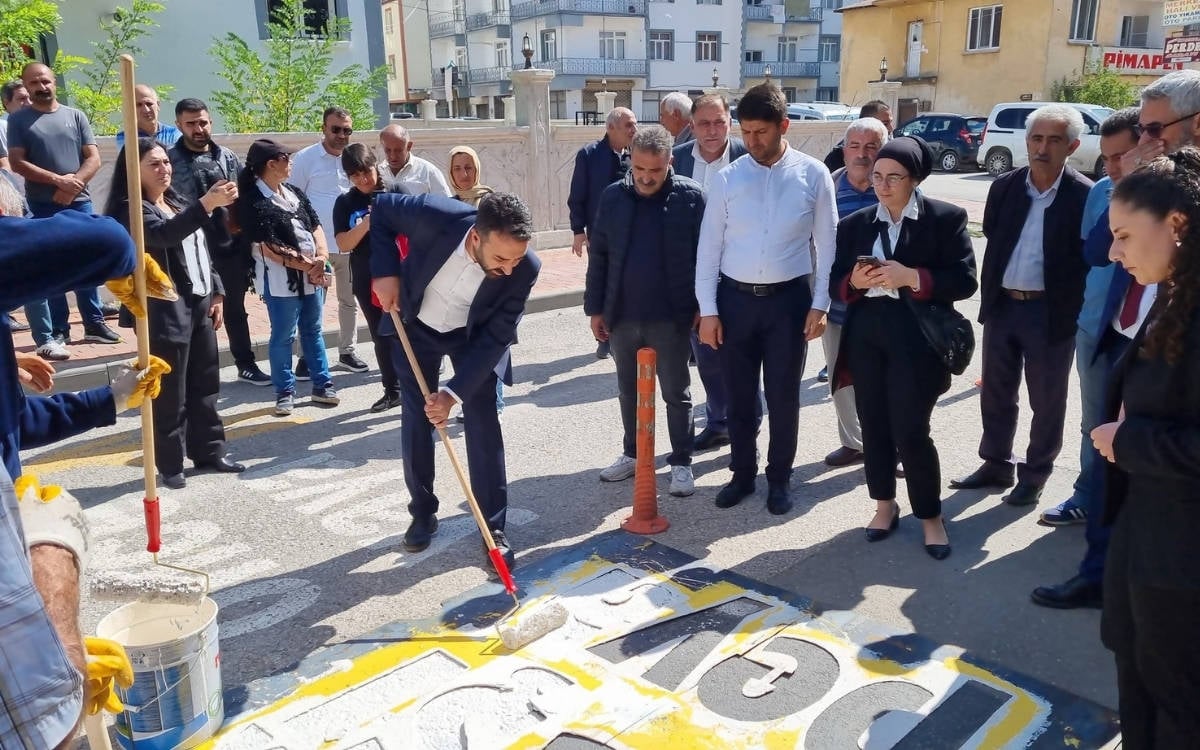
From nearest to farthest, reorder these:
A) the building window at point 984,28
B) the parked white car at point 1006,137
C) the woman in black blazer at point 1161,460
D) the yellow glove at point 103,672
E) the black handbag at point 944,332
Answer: the yellow glove at point 103,672 < the woman in black blazer at point 1161,460 < the black handbag at point 944,332 < the parked white car at point 1006,137 < the building window at point 984,28

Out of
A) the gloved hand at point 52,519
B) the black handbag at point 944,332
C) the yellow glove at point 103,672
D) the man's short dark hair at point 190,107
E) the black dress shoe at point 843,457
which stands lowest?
the black dress shoe at point 843,457

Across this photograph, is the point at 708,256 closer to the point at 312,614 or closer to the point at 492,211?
the point at 492,211

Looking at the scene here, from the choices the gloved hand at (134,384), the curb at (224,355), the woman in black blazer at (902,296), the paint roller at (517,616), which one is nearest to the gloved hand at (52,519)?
the gloved hand at (134,384)

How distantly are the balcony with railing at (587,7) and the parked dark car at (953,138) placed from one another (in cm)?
2910

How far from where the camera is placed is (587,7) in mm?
50719

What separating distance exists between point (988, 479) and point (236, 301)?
5402 mm

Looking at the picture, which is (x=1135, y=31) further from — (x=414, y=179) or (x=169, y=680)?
(x=169, y=680)

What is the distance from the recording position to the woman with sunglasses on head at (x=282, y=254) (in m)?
6.33

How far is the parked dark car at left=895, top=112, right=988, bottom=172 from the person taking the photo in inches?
992

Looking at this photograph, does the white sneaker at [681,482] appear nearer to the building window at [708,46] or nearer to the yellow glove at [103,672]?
the yellow glove at [103,672]

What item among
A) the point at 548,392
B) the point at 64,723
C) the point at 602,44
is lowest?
the point at 548,392

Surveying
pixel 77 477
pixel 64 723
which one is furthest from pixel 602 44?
pixel 64 723

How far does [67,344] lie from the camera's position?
26.2ft

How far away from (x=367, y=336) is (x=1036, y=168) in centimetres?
611
